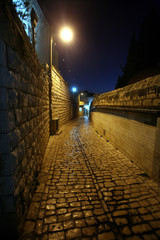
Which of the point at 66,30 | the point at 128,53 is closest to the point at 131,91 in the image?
the point at 66,30

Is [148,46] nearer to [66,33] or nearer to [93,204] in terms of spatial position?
[66,33]

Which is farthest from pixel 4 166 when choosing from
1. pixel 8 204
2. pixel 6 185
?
pixel 8 204

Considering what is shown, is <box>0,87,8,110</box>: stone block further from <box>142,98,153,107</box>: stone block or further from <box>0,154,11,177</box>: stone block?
<box>142,98,153,107</box>: stone block

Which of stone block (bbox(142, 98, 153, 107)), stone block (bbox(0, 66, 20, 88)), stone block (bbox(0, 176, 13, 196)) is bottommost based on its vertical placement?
stone block (bbox(0, 176, 13, 196))

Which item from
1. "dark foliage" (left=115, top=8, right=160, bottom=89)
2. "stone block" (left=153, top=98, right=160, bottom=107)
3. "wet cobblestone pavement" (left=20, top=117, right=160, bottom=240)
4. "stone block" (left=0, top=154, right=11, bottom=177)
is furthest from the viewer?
"dark foliage" (left=115, top=8, right=160, bottom=89)

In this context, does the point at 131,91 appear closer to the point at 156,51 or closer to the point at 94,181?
the point at 94,181

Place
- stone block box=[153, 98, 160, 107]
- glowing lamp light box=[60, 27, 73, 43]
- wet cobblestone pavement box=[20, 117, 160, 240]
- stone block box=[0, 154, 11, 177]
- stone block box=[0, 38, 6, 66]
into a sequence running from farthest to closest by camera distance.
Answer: glowing lamp light box=[60, 27, 73, 43]
stone block box=[153, 98, 160, 107]
wet cobblestone pavement box=[20, 117, 160, 240]
stone block box=[0, 154, 11, 177]
stone block box=[0, 38, 6, 66]

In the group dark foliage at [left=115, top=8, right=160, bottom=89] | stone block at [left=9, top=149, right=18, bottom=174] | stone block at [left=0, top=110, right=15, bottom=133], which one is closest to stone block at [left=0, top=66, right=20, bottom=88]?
stone block at [left=0, top=110, right=15, bottom=133]

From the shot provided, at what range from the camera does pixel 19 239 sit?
69.7 inches

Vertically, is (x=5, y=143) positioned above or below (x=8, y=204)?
above

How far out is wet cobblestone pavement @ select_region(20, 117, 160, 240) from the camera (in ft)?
6.29

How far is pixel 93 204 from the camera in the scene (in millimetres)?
2475

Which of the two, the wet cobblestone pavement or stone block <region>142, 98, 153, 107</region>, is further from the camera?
stone block <region>142, 98, 153, 107</region>

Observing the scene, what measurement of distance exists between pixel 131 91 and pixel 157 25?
72.5ft
